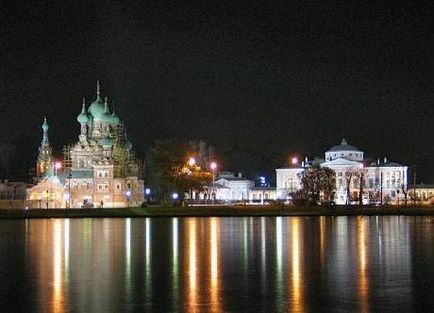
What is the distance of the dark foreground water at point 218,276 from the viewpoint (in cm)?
1570

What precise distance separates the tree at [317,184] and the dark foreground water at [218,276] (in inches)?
2329

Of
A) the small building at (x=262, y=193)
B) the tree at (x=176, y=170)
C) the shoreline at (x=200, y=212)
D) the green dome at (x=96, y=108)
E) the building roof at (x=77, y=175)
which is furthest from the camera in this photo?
the small building at (x=262, y=193)

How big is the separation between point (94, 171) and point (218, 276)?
85.8 metres

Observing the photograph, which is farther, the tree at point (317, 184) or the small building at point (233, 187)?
the small building at point (233, 187)

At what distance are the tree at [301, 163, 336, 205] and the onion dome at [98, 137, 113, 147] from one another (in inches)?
1136

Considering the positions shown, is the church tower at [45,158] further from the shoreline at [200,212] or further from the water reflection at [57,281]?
the water reflection at [57,281]

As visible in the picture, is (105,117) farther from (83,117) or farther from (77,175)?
(77,175)

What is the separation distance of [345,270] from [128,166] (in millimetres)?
91782

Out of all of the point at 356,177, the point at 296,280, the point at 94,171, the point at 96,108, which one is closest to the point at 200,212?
the point at 94,171

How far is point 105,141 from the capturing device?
109 m

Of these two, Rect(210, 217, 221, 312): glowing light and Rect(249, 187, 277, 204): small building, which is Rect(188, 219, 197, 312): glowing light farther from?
Rect(249, 187, 277, 204): small building

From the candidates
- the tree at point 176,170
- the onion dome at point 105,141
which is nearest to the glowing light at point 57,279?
the tree at point 176,170

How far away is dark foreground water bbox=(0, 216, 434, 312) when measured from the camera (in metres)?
15.7

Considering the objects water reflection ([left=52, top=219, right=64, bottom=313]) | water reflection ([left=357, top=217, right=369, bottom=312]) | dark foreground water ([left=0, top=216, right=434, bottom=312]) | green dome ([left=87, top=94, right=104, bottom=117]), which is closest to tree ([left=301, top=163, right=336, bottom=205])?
green dome ([left=87, top=94, right=104, bottom=117])
